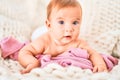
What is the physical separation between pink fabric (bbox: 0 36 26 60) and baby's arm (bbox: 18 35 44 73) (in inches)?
2.9

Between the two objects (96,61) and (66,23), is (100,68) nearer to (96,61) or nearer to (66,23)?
(96,61)

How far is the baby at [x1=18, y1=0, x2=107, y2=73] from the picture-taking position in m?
0.90

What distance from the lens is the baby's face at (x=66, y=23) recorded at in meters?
0.90

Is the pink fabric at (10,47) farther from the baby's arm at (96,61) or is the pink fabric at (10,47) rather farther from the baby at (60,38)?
the baby's arm at (96,61)

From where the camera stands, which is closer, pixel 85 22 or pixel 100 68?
pixel 100 68

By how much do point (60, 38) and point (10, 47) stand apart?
20 centimetres

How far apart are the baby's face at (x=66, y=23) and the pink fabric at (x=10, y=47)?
17 centimetres

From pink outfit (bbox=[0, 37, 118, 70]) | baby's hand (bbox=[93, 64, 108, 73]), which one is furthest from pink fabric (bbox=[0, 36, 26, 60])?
baby's hand (bbox=[93, 64, 108, 73])

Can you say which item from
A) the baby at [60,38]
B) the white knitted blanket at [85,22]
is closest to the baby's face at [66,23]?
the baby at [60,38]

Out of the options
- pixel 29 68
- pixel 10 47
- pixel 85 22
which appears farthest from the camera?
pixel 85 22

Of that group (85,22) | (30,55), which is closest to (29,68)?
(30,55)

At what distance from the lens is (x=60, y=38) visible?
922mm

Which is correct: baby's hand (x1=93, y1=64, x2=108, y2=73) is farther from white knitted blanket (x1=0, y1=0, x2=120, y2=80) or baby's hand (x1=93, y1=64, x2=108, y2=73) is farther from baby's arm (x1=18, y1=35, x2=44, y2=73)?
baby's arm (x1=18, y1=35, x2=44, y2=73)

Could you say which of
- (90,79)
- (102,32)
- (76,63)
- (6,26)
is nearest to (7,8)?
(6,26)
